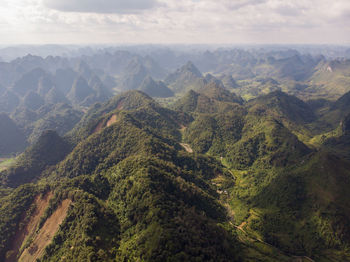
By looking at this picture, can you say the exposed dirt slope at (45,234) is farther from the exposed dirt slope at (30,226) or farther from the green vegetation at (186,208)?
the exposed dirt slope at (30,226)

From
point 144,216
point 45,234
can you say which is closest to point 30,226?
point 45,234

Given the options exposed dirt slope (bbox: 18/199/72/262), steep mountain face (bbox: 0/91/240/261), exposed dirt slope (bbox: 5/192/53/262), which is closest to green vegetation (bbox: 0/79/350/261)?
steep mountain face (bbox: 0/91/240/261)

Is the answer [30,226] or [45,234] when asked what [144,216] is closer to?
[45,234]

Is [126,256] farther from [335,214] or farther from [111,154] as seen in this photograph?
[335,214]

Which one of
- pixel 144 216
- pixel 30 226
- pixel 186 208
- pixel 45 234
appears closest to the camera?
pixel 144 216

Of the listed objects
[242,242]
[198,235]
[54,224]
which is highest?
[198,235]

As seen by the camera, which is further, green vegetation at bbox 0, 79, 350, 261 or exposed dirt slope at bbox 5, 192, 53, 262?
exposed dirt slope at bbox 5, 192, 53, 262

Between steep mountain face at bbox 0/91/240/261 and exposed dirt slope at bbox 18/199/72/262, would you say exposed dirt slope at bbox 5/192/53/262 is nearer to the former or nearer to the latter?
steep mountain face at bbox 0/91/240/261

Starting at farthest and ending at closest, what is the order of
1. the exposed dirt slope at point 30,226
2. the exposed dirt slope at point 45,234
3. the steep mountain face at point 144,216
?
1. the exposed dirt slope at point 30,226
2. the exposed dirt slope at point 45,234
3. the steep mountain face at point 144,216

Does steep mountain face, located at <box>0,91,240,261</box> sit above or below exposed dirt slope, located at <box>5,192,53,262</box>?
above

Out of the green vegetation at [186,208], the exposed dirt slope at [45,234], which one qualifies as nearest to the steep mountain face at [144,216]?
the green vegetation at [186,208]

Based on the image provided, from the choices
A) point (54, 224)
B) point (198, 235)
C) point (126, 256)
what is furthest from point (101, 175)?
point (198, 235)
